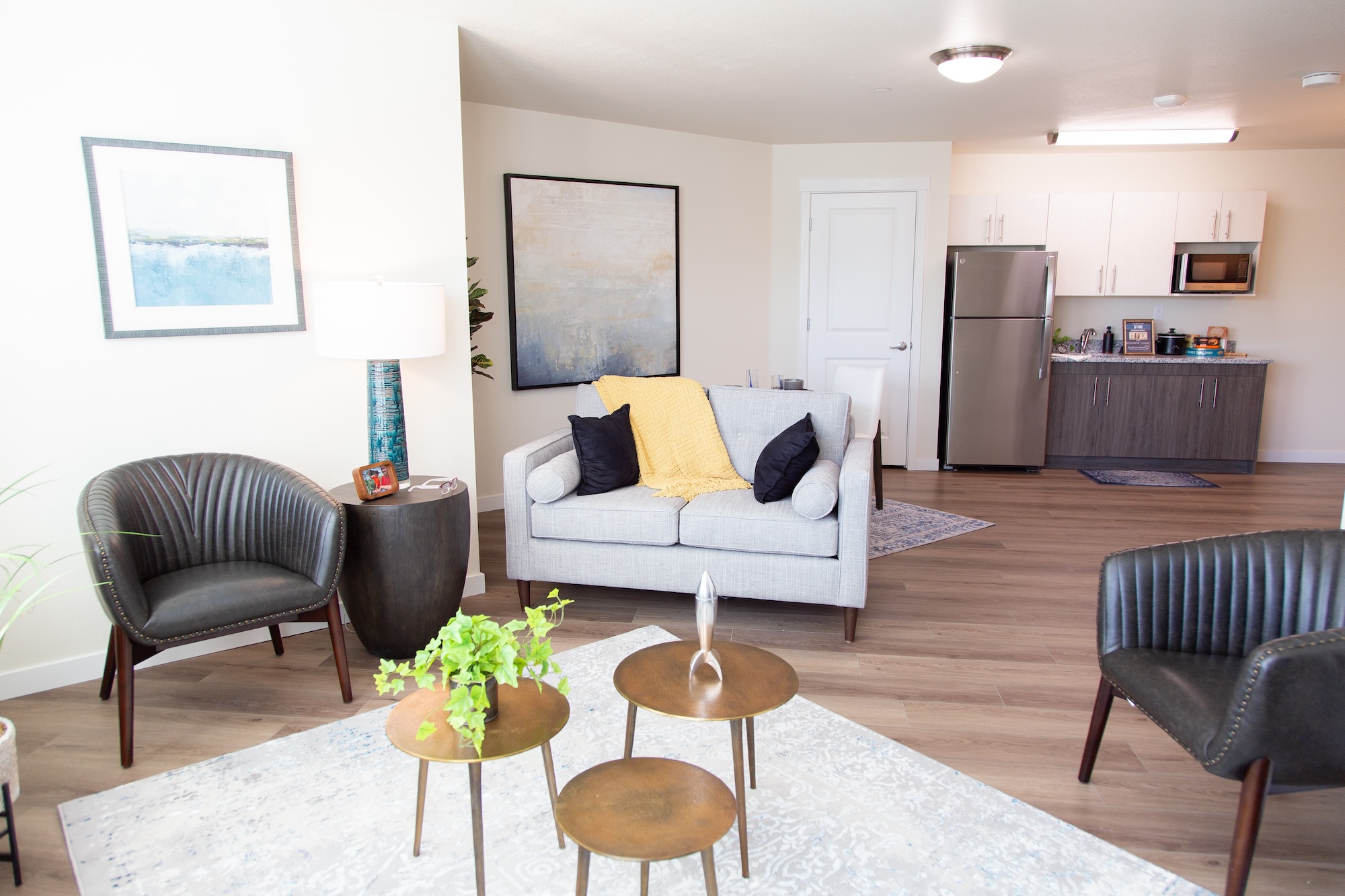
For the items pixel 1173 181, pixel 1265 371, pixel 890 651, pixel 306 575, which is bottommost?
pixel 890 651

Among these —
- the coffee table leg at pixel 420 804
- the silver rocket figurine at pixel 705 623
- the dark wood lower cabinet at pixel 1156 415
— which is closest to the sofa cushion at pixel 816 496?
the silver rocket figurine at pixel 705 623

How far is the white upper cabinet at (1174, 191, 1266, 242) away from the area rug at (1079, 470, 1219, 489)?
179 cm

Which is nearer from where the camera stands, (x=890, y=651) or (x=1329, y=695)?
(x=1329, y=695)

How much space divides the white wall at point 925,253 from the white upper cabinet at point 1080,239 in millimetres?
920

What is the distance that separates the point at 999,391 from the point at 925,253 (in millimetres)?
1164

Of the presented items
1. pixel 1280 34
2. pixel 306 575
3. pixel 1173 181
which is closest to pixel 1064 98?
pixel 1280 34

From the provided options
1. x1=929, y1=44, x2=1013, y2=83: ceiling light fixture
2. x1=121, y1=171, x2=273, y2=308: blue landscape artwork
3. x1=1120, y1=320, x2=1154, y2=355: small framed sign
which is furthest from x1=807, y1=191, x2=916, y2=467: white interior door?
x1=121, y1=171, x2=273, y2=308: blue landscape artwork

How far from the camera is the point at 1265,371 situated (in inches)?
247

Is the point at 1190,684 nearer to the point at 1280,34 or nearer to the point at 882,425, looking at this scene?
the point at 1280,34

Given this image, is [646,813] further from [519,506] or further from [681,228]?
[681,228]

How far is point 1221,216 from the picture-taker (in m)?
6.33

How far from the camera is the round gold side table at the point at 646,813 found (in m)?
1.49

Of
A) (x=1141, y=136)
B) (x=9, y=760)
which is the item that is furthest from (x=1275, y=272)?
(x=9, y=760)

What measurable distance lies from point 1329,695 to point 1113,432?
528 centimetres
